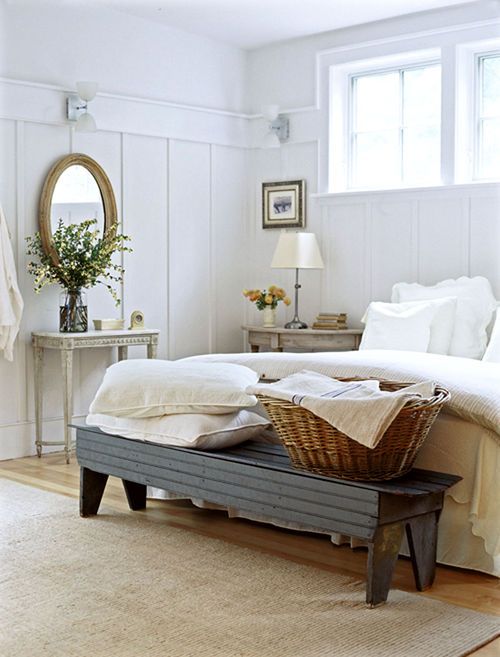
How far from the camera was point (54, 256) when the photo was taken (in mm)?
5402

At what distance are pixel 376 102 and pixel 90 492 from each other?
335 centimetres

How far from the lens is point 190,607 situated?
115 inches

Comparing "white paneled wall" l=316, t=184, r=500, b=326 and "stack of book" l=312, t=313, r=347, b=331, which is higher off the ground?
"white paneled wall" l=316, t=184, r=500, b=326

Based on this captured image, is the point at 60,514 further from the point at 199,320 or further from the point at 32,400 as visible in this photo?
the point at 199,320

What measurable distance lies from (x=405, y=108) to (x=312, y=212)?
36.1 inches

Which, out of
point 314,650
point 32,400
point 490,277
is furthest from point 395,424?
point 32,400

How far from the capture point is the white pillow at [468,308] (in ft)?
16.5

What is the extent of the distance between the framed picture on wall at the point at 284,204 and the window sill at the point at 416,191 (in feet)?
0.41

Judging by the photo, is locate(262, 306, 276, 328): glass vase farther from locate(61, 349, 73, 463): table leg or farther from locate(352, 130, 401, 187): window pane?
locate(61, 349, 73, 463): table leg

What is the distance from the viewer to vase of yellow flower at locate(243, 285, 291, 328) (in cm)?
617

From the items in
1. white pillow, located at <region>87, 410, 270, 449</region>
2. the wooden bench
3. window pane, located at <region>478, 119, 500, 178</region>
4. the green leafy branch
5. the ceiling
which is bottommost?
the wooden bench

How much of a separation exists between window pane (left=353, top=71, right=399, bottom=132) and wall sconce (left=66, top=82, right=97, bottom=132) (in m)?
1.80

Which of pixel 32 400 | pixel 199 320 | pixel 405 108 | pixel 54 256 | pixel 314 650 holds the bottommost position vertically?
pixel 314 650

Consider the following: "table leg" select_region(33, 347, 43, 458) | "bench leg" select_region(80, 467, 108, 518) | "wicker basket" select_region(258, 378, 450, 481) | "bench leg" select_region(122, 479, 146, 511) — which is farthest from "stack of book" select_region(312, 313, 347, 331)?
"wicker basket" select_region(258, 378, 450, 481)
